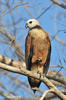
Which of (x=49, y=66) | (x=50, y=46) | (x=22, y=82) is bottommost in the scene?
(x=22, y=82)

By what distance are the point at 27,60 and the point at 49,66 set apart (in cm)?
55

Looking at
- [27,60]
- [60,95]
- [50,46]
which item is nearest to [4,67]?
[60,95]

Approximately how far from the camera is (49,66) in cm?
529

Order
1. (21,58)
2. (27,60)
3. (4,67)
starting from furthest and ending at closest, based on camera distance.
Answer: (21,58) < (27,60) < (4,67)

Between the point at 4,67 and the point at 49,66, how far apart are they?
1.86m

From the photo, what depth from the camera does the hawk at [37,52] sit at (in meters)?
5.00

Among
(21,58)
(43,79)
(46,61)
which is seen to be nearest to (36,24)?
(46,61)

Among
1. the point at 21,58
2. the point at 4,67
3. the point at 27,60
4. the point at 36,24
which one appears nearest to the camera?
the point at 4,67

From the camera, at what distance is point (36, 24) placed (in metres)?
5.56

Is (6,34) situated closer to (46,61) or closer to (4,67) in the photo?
(46,61)

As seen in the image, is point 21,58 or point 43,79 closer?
point 43,79

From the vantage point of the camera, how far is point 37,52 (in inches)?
198

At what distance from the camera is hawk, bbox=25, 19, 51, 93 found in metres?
5.00

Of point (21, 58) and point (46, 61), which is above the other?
point (46, 61)
